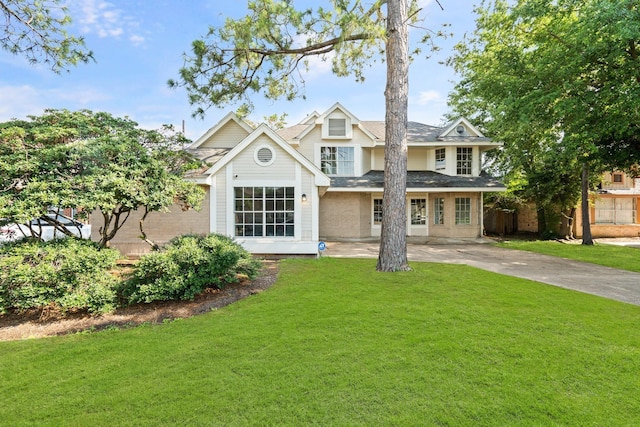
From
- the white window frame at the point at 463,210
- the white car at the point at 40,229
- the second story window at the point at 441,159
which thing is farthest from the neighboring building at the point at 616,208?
the white car at the point at 40,229

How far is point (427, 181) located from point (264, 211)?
10477 mm

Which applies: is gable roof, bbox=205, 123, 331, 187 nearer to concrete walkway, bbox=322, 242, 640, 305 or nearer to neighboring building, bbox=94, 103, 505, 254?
neighboring building, bbox=94, 103, 505, 254

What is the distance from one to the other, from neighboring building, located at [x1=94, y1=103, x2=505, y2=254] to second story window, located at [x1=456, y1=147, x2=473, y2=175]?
0.06 meters

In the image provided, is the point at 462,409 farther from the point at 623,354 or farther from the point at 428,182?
the point at 428,182

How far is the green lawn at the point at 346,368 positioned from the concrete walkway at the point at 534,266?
6.19 ft

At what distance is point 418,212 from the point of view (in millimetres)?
18688

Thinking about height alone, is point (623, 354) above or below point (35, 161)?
Answer: below

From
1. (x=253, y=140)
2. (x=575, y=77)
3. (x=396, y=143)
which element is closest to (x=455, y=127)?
(x=575, y=77)

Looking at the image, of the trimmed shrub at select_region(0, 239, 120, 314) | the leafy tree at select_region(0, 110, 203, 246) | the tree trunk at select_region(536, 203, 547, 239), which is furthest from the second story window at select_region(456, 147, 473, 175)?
the trimmed shrub at select_region(0, 239, 120, 314)

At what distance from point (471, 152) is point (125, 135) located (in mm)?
17972

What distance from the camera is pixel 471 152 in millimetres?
18609

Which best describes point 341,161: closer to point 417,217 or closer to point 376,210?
point 376,210

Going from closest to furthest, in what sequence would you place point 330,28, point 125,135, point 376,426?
point 376,426 → point 125,135 → point 330,28

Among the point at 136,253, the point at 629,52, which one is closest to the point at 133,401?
the point at 136,253
